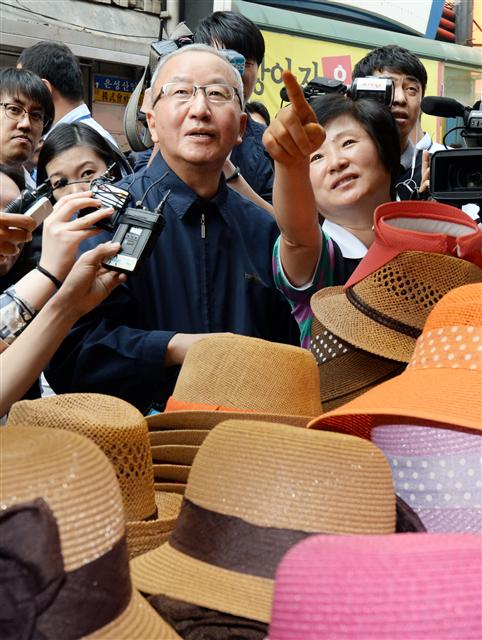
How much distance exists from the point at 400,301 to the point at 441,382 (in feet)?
1.76

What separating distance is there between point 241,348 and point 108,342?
511mm

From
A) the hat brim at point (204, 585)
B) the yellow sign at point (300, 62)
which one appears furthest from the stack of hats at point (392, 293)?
the yellow sign at point (300, 62)

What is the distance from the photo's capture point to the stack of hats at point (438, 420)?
4.25ft

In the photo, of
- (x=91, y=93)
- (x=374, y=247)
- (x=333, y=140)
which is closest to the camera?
(x=374, y=247)

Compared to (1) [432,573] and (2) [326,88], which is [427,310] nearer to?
(1) [432,573]

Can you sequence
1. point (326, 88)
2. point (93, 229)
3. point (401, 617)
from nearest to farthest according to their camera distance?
A: point (401, 617) < point (93, 229) < point (326, 88)

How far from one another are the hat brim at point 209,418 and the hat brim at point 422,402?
192 mm

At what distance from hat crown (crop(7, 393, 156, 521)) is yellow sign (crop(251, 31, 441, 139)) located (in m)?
6.23

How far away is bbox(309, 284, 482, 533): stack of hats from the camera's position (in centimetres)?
130

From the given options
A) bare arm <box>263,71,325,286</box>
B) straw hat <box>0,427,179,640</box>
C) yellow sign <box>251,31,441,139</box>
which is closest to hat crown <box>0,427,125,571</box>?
straw hat <box>0,427,179,640</box>

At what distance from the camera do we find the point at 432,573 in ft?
2.94

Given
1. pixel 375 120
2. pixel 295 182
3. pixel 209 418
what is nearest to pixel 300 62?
pixel 375 120

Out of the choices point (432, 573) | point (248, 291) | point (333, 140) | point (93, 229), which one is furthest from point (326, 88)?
point (432, 573)

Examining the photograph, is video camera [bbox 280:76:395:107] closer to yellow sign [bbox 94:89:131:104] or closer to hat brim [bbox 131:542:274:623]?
hat brim [bbox 131:542:274:623]
